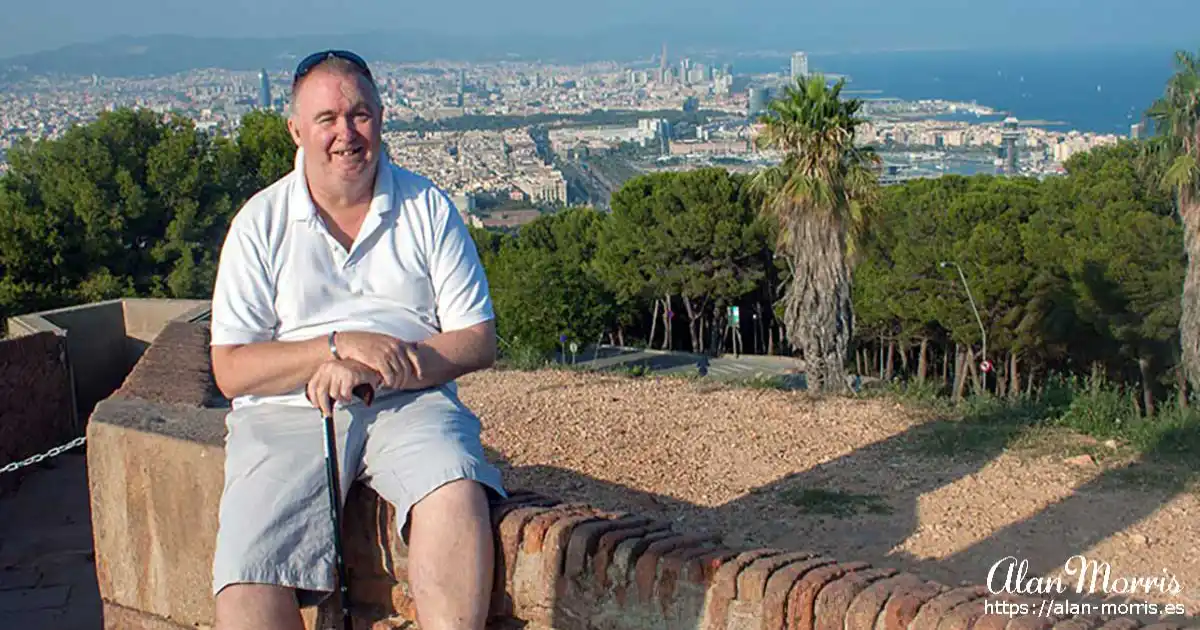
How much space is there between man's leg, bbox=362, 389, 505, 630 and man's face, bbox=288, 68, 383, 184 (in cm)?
67

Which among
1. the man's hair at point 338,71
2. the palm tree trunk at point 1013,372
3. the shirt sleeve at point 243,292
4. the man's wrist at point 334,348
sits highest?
the man's hair at point 338,71

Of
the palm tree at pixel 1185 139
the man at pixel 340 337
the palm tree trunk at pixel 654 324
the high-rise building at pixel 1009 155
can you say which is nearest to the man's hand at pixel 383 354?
the man at pixel 340 337

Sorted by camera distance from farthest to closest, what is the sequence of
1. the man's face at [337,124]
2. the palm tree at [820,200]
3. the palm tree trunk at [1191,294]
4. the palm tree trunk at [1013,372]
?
the palm tree trunk at [1013,372] < the palm tree trunk at [1191,294] < the palm tree at [820,200] < the man's face at [337,124]

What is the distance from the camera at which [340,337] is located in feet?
9.97

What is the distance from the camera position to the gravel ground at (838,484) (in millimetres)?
5734

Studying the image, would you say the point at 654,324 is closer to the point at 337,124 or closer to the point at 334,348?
the point at 337,124

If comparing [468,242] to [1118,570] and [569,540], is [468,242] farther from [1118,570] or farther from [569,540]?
[1118,570]

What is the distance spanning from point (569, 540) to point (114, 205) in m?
17.1

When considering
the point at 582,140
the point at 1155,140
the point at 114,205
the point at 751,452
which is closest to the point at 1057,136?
the point at 582,140

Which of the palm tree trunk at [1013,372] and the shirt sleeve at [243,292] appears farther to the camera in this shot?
the palm tree trunk at [1013,372]

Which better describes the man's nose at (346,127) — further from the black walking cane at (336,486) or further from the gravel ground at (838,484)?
the gravel ground at (838,484)

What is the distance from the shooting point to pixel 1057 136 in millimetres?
98562

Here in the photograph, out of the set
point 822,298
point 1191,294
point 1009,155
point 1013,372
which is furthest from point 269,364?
point 1009,155

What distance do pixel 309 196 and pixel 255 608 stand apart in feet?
3.65
